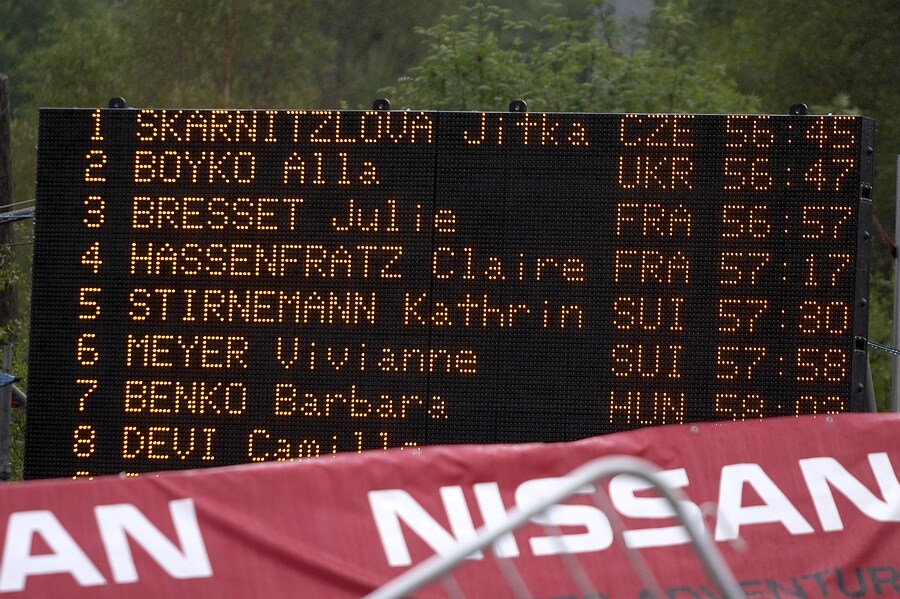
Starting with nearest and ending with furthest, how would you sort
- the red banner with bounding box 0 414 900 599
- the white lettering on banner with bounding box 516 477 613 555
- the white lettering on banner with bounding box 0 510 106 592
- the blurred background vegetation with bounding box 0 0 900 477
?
the white lettering on banner with bounding box 0 510 106 592
the red banner with bounding box 0 414 900 599
the white lettering on banner with bounding box 516 477 613 555
the blurred background vegetation with bounding box 0 0 900 477

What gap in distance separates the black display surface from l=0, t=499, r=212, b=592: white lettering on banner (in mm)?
2063

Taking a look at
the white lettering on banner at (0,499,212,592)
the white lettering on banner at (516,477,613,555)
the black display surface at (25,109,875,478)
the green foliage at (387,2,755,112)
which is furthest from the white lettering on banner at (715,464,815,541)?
the green foliage at (387,2,755,112)

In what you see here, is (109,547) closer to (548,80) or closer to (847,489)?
(847,489)

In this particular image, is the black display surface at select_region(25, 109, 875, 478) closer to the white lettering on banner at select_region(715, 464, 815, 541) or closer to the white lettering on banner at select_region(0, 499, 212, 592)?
the white lettering on banner at select_region(715, 464, 815, 541)

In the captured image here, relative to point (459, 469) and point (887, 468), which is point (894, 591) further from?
point (459, 469)

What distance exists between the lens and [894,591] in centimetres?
505

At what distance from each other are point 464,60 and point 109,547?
868 inches

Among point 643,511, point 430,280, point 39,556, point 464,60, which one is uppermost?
point 464,60

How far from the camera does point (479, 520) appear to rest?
198 inches

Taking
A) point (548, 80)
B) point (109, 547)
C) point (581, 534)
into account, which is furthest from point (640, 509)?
point (548, 80)

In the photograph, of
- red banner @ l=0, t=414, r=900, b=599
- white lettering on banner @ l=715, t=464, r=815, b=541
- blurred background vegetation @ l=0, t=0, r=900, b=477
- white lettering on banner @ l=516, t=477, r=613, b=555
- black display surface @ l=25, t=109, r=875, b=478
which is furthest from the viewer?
blurred background vegetation @ l=0, t=0, r=900, b=477

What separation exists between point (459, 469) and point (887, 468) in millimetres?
1712

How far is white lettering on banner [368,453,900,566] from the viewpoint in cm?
490

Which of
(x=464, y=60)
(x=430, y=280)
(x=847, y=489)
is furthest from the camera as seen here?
(x=464, y=60)
